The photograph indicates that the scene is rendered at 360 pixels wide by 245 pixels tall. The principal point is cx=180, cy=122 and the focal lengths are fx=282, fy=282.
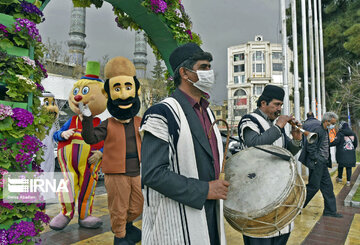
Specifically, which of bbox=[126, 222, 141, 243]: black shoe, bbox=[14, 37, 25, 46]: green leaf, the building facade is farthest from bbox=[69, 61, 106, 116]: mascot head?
the building facade

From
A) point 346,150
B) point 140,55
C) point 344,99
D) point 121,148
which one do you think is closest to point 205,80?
point 121,148

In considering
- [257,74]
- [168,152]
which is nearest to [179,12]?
[168,152]

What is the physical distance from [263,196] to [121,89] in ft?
8.29

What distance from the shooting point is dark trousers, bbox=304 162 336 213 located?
199 inches

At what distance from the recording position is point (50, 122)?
3.01m

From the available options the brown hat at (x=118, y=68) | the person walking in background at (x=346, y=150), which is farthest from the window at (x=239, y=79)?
the brown hat at (x=118, y=68)

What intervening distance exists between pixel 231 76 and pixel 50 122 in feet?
230

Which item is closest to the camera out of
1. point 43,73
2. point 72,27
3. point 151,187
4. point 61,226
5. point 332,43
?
point 151,187

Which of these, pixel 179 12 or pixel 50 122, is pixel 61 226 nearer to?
pixel 50 122

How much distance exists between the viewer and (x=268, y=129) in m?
2.71

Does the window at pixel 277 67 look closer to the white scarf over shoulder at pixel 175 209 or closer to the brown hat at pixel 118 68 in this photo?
the brown hat at pixel 118 68

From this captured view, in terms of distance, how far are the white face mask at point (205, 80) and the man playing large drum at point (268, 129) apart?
3.38 feet

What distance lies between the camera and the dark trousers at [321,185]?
5043mm

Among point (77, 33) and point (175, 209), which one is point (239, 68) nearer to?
point (77, 33)
